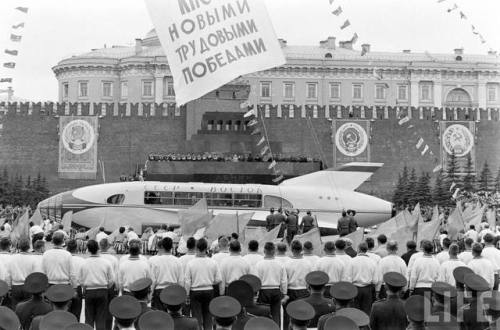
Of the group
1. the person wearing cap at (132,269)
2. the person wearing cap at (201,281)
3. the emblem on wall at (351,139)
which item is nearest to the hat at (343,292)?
the person wearing cap at (201,281)

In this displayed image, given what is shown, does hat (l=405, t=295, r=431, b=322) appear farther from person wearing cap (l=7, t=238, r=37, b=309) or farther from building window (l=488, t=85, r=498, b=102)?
building window (l=488, t=85, r=498, b=102)

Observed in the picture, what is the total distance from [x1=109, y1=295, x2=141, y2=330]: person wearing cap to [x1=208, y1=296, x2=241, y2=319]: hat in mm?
730

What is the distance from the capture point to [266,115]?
186 feet

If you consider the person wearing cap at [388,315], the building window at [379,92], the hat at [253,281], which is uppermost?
the building window at [379,92]

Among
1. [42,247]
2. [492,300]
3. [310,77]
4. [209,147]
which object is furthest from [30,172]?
[492,300]

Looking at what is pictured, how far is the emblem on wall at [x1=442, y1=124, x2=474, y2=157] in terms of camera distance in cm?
5628

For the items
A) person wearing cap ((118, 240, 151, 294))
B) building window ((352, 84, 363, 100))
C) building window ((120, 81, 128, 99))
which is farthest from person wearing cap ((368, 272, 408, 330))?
building window ((120, 81, 128, 99))

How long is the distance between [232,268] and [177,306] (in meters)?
2.58

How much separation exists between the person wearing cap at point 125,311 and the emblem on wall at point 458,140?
167 feet

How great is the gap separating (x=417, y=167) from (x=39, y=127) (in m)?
27.0

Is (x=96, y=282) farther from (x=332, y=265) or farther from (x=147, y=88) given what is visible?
(x=147, y=88)

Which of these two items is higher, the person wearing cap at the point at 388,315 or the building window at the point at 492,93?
the building window at the point at 492,93

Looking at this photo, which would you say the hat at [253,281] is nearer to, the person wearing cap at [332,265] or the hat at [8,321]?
the person wearing cap at [332,265]

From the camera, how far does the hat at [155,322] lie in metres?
6.98
